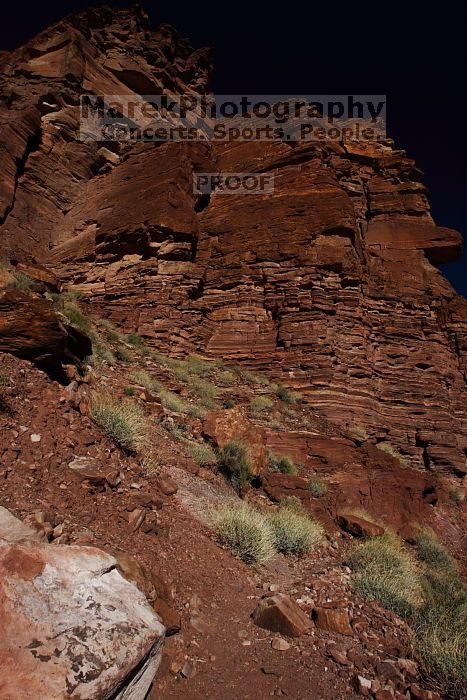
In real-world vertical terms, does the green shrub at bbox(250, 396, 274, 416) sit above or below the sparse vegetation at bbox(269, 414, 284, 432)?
above

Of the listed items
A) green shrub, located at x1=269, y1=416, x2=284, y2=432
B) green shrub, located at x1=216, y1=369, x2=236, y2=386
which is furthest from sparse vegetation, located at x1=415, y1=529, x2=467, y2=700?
green shrub, located at x1=216, y1=369, x2=236, y2=386

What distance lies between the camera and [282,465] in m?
9.50

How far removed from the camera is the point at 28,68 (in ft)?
88.2

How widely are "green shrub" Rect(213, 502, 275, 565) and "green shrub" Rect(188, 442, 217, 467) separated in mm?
2059

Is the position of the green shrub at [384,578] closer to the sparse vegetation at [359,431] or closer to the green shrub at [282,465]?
the green shrub at [282,465]

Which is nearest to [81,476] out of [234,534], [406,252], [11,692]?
[234,534]

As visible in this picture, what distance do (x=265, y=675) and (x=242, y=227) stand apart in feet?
63.5

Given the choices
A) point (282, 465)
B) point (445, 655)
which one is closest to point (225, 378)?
point (282, 465)

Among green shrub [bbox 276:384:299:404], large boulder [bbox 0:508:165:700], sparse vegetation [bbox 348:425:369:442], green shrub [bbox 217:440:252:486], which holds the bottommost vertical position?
sparse vegetation [bbox 348:425:369:442]

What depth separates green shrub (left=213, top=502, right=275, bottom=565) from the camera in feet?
15.8

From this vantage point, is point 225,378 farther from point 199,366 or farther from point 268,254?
point 268,254

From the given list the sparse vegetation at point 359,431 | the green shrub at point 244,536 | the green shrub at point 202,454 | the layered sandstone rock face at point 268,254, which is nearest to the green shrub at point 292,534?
the green shrub at point 244,536

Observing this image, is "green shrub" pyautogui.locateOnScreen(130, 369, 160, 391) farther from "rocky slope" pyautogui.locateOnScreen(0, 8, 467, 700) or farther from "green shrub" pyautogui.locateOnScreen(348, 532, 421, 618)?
"green shrub" pyautogui.locateOnScreen(348, 532, 421, 618)

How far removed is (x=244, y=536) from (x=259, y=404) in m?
8.26
